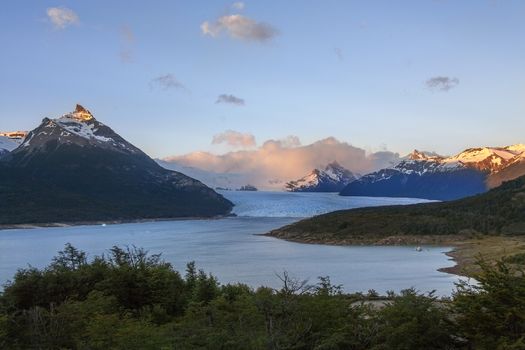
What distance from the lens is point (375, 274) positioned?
49.0 metres

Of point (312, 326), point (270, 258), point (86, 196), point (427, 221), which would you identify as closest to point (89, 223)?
point (86, 196)

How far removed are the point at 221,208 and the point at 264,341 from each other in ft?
540

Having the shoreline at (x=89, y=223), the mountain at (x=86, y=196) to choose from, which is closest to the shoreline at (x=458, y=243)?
the shoreline at (x=89, y=223)

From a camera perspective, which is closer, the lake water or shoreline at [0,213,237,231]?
the lake water

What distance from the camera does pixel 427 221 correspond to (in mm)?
90125

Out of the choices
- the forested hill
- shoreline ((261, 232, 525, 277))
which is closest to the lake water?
shoreline ((261, 232, 525, 277))

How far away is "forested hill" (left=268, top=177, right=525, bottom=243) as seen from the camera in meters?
85.2

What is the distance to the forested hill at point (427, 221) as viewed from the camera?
85250mm

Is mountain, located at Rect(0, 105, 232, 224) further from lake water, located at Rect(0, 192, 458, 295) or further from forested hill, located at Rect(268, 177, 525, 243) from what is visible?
forested hill, located at Rect(268, 177, 525, 243)

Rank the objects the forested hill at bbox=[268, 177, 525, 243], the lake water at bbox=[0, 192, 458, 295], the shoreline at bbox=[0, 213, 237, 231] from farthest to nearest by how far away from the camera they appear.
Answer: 1. the shoreline at bbox=[0, 213, 237, 231]
2. the forested hill at bbox=[268, 177, 525, 243]
3. the lake water at bbox=[0, 192, 458, 295]

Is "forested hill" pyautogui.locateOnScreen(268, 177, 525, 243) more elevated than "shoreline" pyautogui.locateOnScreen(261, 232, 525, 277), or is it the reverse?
"forested hill" pyautogui.locateOnScreen(268, 177, 525, 243)

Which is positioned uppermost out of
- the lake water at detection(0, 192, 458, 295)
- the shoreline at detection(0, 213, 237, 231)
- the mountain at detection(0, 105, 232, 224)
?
the mountain at detection(0, 105, 232, 224)

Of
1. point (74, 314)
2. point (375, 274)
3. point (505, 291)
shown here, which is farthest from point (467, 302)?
point (375, 274)

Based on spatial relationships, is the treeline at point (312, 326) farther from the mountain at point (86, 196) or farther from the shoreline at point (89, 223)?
the mountain at point (86, 196)
